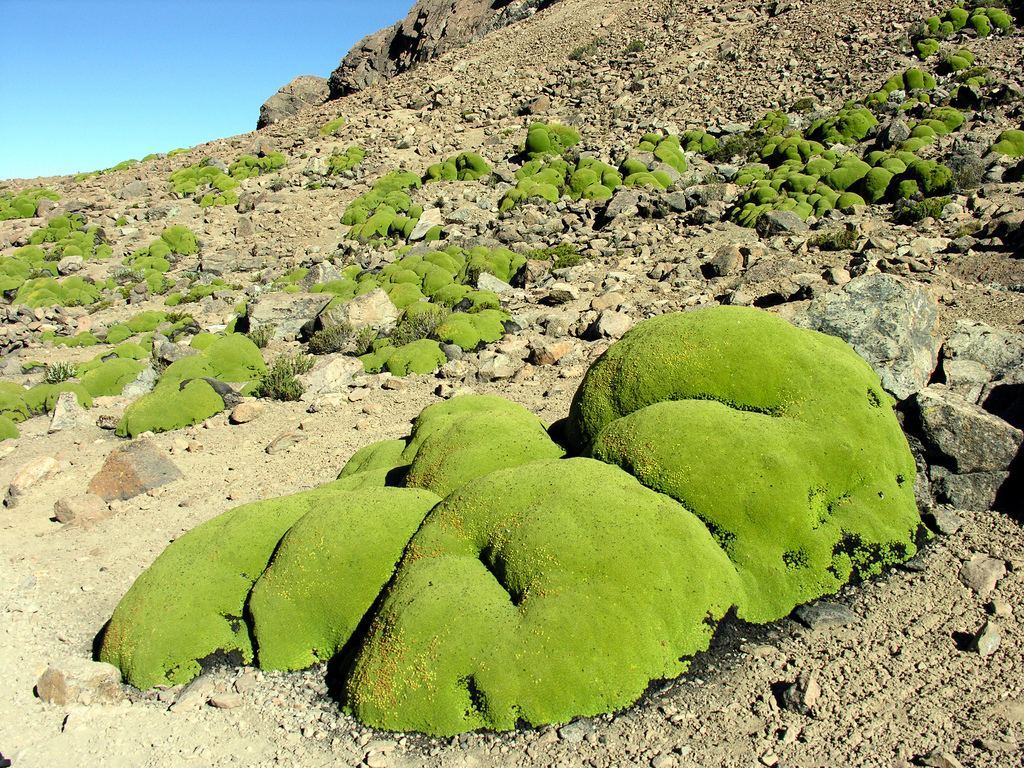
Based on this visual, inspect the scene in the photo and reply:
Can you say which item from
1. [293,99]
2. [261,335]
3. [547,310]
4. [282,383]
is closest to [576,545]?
[282,383]

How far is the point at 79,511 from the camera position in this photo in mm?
10156

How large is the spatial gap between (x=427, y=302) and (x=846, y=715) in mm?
14919

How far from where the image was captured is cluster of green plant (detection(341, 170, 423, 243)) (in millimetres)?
27156

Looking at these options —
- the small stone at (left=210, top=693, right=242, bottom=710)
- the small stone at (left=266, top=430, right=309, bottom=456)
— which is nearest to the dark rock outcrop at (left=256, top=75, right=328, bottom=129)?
the small stone at (left=266, top=430, right=309, bottom=456)

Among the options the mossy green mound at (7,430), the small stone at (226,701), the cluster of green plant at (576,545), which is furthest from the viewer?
the mossy green mound at (7,430)

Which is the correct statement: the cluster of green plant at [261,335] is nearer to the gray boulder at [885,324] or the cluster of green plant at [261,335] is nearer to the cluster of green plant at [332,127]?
the gray boulder at [885,324]

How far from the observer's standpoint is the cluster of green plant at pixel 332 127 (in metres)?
41.3

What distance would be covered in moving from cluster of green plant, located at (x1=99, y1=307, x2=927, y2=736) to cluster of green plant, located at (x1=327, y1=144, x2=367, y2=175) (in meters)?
30.8

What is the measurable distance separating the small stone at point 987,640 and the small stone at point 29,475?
1263 cm

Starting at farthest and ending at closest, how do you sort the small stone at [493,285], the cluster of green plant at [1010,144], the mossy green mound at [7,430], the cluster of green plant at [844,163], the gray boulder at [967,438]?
1. the cluster of green plant at [1010,144]
2. the cluster of green plant at [844,163]
3. the small stone at [493,285]
4. the mossy green mound at [7,430]
5. the gray boulder at [967,438]

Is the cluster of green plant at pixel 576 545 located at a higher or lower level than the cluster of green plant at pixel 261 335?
lower

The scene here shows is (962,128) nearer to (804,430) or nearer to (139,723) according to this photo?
(804,430)

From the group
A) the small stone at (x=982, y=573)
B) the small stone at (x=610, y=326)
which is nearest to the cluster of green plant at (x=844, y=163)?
the small stone at (x=610, y=326)

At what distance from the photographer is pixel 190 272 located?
28250 mm
